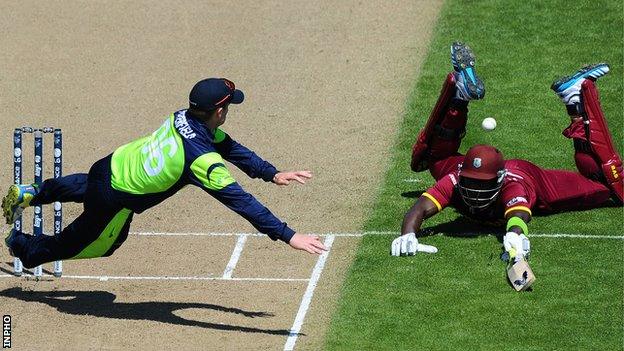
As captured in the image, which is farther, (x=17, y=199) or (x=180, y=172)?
(x=17, y=199)

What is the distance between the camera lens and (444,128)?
1703 cm

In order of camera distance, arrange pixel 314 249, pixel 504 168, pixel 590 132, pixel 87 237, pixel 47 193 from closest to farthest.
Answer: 1. pixel 314 249
2. pixel 87 237
3. pixel 47 193
4. pixel 504 168
5. pixel 590 132

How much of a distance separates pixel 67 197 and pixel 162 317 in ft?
5.39

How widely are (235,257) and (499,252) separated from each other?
3139 millimetres

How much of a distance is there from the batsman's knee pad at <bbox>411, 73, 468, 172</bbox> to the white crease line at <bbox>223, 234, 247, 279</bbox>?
2.65 meters

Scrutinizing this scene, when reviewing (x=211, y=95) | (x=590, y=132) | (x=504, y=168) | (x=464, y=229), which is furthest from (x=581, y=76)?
(x=211, y=95)

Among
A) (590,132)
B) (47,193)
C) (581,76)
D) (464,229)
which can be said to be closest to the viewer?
(47,193)

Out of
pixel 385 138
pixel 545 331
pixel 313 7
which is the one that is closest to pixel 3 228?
pixel 385 138

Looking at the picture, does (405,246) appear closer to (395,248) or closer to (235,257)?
(395,248)

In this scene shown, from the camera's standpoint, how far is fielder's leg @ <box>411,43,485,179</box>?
54.9ft

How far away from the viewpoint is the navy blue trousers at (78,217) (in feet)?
44.7

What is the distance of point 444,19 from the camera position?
77.2ft

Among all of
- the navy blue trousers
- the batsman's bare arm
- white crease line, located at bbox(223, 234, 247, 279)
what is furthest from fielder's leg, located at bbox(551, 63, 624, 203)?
the navy blue trousers

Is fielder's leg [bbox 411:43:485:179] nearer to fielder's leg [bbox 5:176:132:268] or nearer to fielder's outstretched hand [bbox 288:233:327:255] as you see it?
fielder's outstretched hand [bbox 288:233:327:255]
